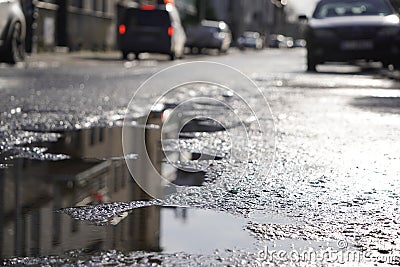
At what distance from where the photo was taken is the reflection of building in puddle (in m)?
3.40

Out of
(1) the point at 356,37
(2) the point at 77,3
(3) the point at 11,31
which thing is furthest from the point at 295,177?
(2) the point at 77,3

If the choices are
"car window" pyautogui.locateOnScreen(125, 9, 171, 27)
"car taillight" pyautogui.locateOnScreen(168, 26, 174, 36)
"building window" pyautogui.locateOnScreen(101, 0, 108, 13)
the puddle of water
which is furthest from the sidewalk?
the puddle of water

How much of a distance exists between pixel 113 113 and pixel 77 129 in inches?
61.5

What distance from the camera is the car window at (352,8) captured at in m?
19.0

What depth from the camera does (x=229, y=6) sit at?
99750mm

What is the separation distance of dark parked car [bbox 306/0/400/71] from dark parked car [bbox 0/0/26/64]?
574 centimetres

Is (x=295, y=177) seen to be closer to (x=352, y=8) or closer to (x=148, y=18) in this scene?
(x=352, y=8)

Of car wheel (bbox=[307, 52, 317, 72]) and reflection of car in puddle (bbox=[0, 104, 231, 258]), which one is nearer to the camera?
reflection of car in puddle (bbox=[0, 104, 231, 258])

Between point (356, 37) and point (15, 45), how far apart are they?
21.8 ft

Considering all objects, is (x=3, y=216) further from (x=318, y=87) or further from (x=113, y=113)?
(x=318, y=87)

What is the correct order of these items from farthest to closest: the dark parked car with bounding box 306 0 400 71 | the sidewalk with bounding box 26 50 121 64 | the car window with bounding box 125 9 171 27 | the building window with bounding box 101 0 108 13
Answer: the building window with bounding box 101 0 108 13, the car window with bounding box 125 9 171 27, the sidewalk with bounding box 26 50 121 64, the dark parked car with bounding box 306 0 400 71

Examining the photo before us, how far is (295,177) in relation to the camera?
5.21 meters

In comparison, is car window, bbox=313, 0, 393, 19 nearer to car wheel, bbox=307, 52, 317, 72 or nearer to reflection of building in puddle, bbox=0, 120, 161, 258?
car wheel, bbox=307, 52, 317, 72

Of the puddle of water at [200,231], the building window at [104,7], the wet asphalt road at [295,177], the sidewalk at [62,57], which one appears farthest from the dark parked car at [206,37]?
the puddle of water at [200,231]
